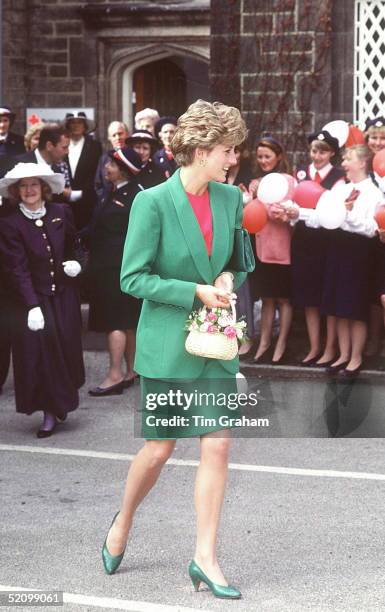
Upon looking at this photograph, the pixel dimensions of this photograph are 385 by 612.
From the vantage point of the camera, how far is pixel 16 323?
9531 millimetres

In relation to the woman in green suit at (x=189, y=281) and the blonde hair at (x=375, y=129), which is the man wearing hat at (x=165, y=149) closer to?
the blonde hair at (x=375, y=129)

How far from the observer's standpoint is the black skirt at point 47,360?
945 centimetres

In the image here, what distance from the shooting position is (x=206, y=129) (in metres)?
5.65

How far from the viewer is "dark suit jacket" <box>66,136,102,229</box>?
13.4m

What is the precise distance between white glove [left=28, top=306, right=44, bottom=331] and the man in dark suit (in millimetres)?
4546

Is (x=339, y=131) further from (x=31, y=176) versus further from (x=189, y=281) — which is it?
(x=189, y=281)

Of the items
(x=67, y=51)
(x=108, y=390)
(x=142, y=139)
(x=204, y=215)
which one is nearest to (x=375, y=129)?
(x=142, y=139)

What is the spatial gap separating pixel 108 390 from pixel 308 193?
2.20 m

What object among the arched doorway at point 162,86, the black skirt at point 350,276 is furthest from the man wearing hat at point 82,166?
the arched doorway at point 162,86

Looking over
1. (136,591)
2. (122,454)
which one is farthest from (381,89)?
(136,591)

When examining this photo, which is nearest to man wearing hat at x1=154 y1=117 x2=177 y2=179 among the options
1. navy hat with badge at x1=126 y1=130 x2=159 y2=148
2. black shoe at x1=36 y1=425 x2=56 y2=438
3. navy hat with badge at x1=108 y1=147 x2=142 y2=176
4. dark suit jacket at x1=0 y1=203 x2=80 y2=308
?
navy hat with badge at x1=126 y1=130 x2=159 y2=148

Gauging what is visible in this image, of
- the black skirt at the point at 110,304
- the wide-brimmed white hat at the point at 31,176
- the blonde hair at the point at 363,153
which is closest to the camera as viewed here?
the wide-brimmed white hat at the point at 31,176

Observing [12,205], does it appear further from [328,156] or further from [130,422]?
[328,156]

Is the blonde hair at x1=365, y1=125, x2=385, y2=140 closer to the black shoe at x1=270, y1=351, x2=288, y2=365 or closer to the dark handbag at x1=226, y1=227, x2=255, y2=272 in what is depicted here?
the black shoe at x1=270, y1=351, x2=288, y2=365
